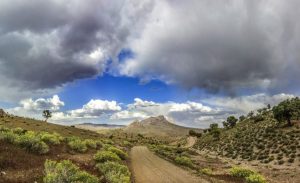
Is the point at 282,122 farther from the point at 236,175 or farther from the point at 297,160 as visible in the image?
the point at 236,175

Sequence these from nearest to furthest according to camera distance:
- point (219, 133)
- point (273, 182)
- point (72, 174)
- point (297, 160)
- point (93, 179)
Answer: point (72, 174) → point (93, 179) → point (273, 182) → point (297, 160) → point (219, 133)

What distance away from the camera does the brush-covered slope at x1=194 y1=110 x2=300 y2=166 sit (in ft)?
200

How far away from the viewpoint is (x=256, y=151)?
7138 centimetres

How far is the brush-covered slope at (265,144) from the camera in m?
61.0

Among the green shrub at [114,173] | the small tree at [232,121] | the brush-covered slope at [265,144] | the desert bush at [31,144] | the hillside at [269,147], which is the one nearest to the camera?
the green shrub at [114,173]

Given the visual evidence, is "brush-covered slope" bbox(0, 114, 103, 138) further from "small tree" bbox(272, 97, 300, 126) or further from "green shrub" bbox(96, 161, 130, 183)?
"green shrub" bbox(96, 161, 130, 183)

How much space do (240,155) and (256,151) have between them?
3.91 metres

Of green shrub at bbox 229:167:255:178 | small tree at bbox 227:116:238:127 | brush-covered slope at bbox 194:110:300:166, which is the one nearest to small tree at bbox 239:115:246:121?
small tree at bbox 227:116:238:127

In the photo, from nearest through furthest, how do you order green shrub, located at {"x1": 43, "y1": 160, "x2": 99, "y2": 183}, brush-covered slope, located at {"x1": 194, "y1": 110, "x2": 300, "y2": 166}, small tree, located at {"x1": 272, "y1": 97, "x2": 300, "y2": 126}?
green shrub, located at {"x1": 43, "y1": 160, "x2": 99, "y2": 183}
brush-covered slope, located at {"x1": 194, "y1": 110, "x2": 300, "y2": 166}
small tree, located at {"x1": 272, "y1": 97, "x2": 300, "y2": 126}

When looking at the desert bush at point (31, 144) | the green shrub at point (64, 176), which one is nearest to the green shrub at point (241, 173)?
the desert bush at point (31, 144)

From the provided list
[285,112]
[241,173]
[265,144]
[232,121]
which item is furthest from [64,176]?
[232,121]

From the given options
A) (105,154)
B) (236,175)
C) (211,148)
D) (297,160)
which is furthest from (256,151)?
(105,154)

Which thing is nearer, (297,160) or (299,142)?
(297,160)

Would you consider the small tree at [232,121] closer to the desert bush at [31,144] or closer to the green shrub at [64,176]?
the desert bush at [31,144]
